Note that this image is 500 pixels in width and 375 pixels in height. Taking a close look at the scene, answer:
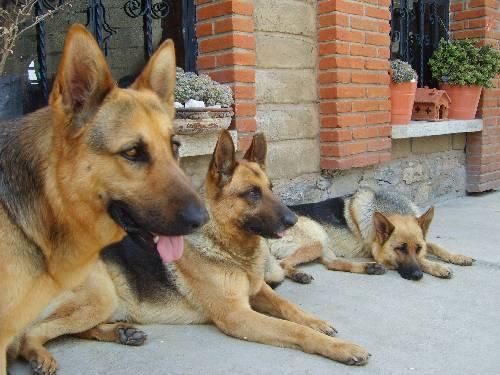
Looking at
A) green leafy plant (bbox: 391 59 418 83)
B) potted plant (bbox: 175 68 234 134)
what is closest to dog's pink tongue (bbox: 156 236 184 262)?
potted plant (bbox: 175 68 234 134)

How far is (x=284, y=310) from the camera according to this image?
3.26m

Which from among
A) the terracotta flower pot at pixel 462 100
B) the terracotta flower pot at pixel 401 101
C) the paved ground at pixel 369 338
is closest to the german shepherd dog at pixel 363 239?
the paved ground at pixel 369 338

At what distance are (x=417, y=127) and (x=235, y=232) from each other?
349 centimetres

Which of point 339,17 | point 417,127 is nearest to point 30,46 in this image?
point 339,17

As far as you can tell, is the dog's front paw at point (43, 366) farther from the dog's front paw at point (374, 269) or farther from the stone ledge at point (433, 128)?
the stone ledge at point (433, 128)

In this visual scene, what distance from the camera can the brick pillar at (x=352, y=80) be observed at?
5.23 m

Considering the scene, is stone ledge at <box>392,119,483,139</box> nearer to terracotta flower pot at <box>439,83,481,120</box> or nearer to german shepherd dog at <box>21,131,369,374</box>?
terracotta flower pot at <box>439,83,481,120</box>

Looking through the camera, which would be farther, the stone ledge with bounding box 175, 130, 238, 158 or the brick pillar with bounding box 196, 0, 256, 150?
the brick pillar with bounding box 196, 0, 256, 150

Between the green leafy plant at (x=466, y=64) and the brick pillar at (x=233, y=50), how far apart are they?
3.11 meters

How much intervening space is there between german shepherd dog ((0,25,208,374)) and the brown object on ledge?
16.6ft

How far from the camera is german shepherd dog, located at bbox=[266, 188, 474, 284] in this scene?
4250 millimetres

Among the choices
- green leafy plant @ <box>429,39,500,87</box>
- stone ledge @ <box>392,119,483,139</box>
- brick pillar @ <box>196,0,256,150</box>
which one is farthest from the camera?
green leafy plant @ <box>429,39,500,87</box>

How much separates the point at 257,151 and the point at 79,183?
69.2 inches

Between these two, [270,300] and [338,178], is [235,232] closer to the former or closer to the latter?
[270,300]
